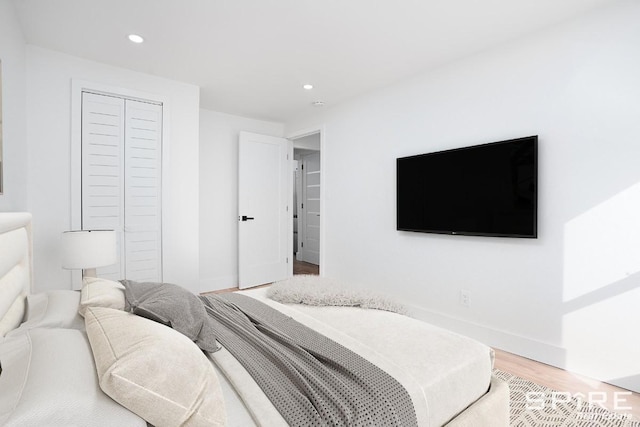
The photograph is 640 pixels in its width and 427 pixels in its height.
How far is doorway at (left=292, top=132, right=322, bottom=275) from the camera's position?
22.5ft

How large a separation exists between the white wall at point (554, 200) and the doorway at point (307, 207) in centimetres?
340

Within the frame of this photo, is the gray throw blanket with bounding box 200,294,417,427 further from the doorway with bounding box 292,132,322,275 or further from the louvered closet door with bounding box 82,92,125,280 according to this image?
the doorway with bounding box 292,132,322,275

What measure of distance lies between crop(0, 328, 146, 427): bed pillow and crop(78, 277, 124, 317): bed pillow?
0.42 m

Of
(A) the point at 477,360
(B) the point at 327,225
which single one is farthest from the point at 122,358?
(B) the point at 327,225

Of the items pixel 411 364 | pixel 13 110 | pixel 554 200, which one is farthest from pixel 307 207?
pixel 411 364

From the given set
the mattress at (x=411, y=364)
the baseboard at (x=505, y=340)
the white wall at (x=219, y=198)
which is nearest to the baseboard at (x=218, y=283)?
the white wall at (x=219, y=198)

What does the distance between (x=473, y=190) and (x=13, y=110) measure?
3.53m

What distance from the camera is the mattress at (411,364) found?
1049 mm

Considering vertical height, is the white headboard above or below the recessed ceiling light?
below

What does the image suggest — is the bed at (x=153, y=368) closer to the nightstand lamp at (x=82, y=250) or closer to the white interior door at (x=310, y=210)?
the nightstand lamp at (x=82, y=250)

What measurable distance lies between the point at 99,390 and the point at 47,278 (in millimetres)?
2718

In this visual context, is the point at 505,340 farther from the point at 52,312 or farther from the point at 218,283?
the point at 218,283

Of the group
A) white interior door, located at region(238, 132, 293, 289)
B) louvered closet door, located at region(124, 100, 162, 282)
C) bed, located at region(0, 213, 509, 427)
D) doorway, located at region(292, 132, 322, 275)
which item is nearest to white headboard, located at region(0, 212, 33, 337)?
bed, located at region(0, 213, 509, 427)

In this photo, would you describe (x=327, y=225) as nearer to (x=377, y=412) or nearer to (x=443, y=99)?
(x=443, y=99)
